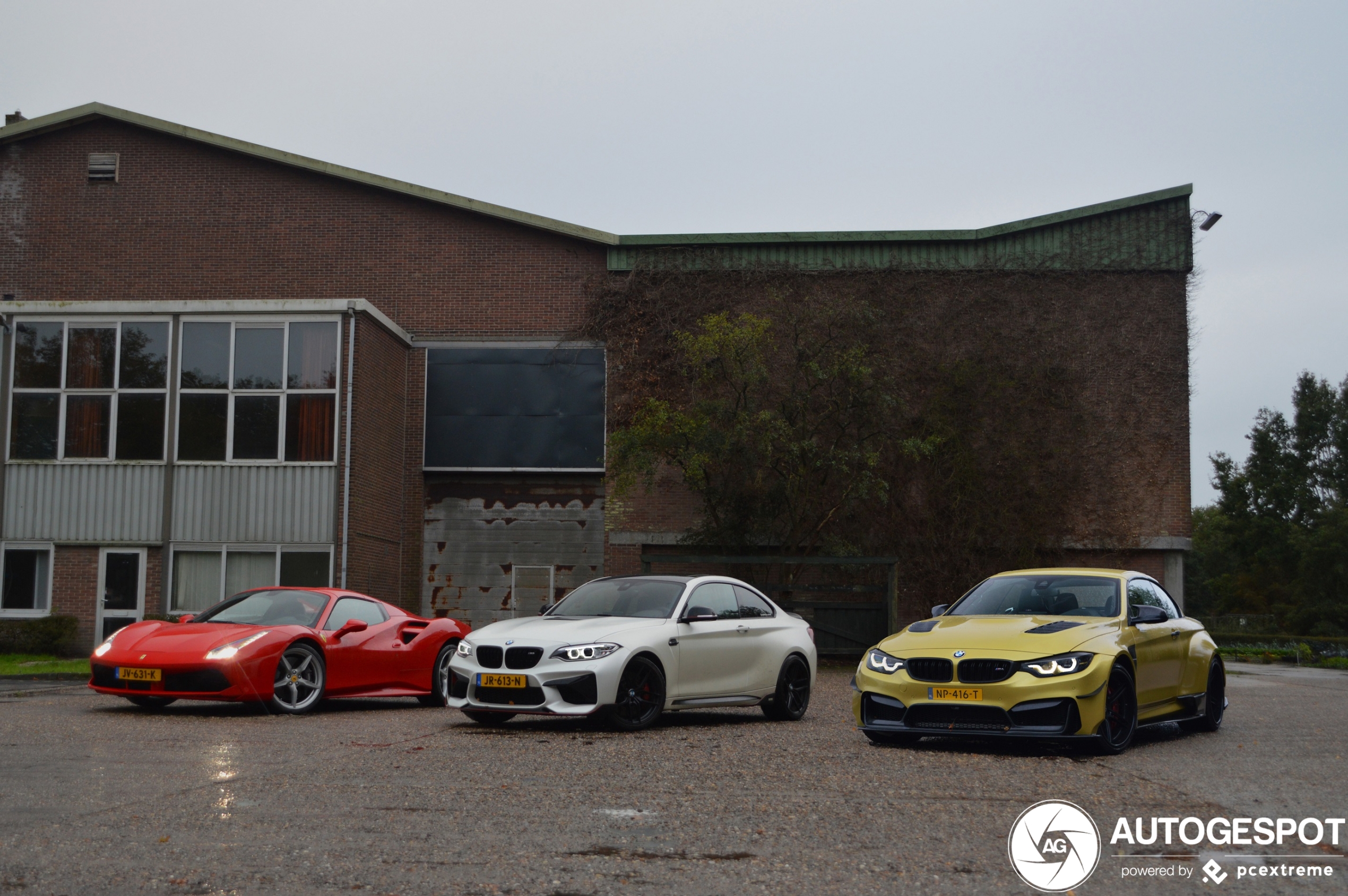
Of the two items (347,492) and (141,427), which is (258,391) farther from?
(347,492)

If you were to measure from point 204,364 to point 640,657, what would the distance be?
16.2m

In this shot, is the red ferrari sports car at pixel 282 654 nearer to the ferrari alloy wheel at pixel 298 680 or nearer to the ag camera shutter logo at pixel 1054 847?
the ferrari alloy wheel at pixel 298 680

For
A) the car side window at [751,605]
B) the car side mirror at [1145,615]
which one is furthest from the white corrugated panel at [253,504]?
the car side mirror at [1145,615]

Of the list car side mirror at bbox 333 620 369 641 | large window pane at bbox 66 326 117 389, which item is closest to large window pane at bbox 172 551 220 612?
large window pane at bbox 66 326 117 389

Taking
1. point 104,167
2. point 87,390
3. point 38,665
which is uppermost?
point 104,167

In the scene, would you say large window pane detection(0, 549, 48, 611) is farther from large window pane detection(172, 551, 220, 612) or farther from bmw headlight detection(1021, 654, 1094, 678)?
bmw headlight detection(1021, 654, 1094, 678)

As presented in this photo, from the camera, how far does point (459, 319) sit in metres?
28.4

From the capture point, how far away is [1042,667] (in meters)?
8.91

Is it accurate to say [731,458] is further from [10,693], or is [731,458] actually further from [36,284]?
[36,284]

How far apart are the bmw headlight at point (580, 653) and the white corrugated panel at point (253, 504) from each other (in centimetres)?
1445

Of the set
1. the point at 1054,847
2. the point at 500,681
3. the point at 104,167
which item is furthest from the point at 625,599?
the point at 104,167

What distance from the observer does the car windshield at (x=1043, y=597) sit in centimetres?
1011

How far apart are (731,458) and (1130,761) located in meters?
15.8

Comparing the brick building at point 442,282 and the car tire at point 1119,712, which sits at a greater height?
the brick building at point 442,282
